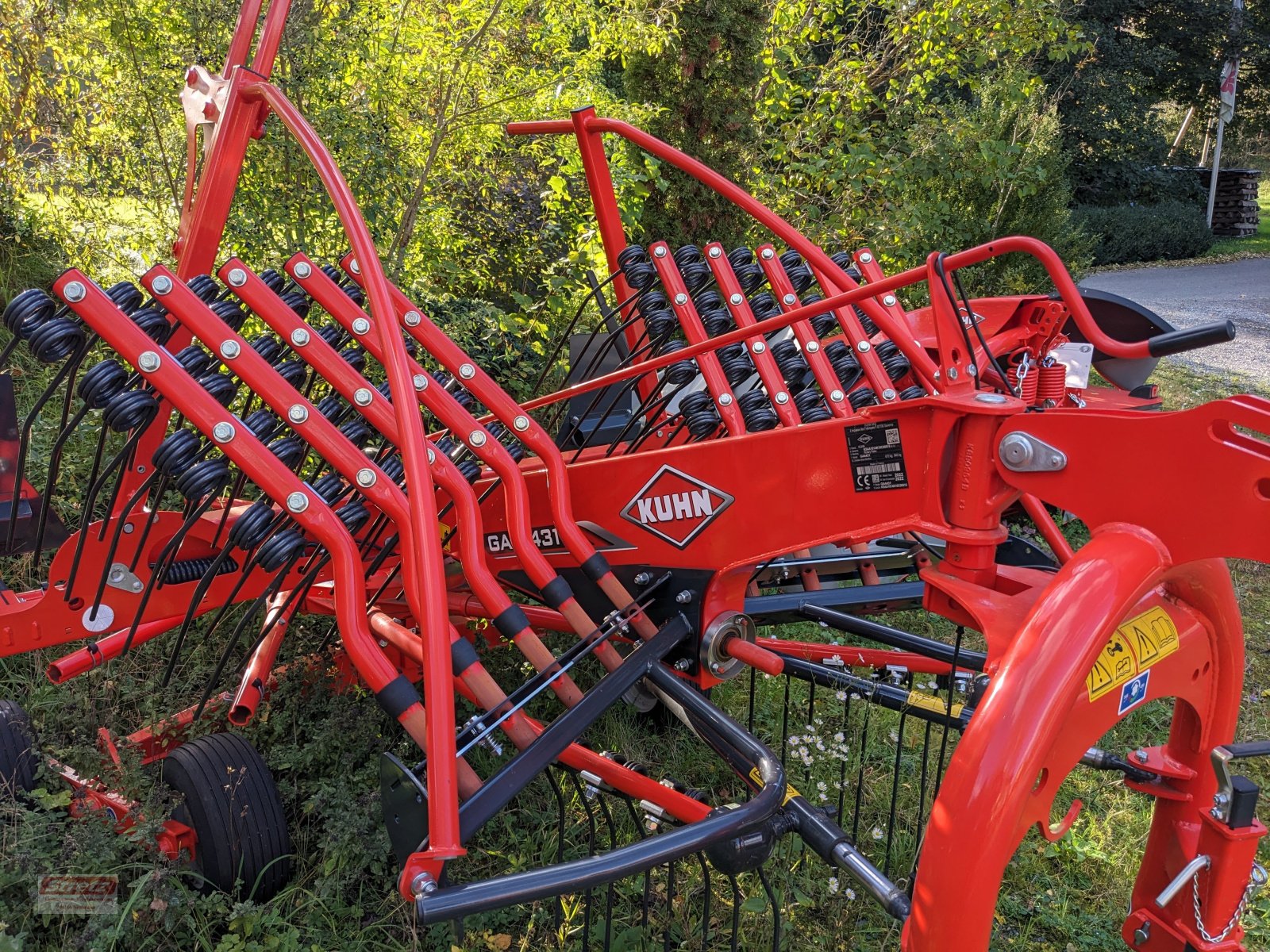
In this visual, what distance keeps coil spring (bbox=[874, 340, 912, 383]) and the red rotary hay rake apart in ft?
0.06

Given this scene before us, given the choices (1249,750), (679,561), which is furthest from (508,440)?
(1249,750)

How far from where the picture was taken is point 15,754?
2875 mm

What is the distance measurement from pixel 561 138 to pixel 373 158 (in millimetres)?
1291

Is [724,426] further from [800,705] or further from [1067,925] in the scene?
[1067,925]

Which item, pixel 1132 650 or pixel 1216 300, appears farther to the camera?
pixel 1216 300

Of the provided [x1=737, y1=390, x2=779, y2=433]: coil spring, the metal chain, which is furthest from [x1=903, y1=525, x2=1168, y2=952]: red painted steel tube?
[x1=737, y1=390, x2=779, y2=433]: coil spring

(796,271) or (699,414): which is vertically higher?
(796,271)

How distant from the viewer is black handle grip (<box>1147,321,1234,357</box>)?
72.1 inches

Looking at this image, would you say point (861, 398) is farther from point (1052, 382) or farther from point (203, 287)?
point (203, 287)

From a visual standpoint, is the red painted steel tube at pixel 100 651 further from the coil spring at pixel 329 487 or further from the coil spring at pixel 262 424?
the coil spring at pixel 262 424

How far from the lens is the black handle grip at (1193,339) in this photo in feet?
6.00

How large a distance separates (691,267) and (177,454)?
1789mm

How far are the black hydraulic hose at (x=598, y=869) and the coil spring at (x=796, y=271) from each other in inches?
81.9

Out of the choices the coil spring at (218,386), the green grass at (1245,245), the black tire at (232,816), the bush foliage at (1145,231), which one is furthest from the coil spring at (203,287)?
the green grass at (1245,245)
